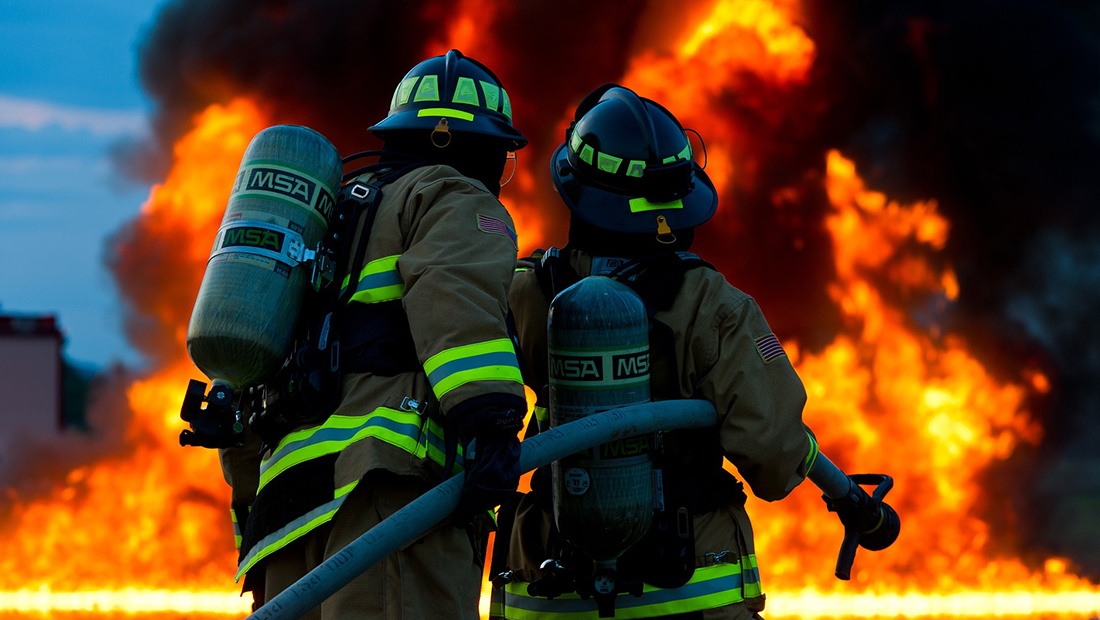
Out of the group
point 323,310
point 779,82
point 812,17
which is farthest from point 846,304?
point 323,310

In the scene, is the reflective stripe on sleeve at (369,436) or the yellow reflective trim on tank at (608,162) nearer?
the reflective stripe on sleeve at (369,436)

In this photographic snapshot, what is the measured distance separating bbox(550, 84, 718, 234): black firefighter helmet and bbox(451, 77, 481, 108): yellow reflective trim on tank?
0.41 m

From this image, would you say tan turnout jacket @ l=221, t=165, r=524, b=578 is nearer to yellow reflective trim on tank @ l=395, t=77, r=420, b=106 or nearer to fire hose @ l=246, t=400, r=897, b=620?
fire hose @ l=246, t=400, r=897, b=620

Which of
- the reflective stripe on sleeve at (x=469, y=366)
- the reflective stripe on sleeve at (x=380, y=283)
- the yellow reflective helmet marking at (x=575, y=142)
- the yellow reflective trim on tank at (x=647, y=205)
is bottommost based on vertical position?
the reflective stripe on sleeve at (x=469, y=366)

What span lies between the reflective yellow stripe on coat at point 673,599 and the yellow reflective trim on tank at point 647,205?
125 centimetres

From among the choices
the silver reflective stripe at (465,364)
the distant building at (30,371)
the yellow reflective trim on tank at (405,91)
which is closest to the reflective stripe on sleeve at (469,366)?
the silver reflective stripe at (465,364)

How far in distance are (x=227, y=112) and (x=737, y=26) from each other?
537 cm

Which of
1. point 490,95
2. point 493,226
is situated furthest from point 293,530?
point 490,95

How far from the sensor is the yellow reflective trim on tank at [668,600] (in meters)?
3.35

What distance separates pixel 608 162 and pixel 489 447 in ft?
3.97

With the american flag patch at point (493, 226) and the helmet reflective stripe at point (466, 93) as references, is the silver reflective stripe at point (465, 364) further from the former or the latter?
the helmet reflective stripe at point (466, 93)

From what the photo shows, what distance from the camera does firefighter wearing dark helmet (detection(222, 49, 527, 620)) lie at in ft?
9.68

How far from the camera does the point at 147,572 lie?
32.1ft

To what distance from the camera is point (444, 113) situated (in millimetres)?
3684
